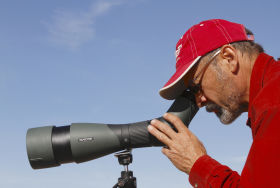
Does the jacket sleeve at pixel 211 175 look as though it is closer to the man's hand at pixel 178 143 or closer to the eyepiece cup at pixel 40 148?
the man's hand at pixel 178 143

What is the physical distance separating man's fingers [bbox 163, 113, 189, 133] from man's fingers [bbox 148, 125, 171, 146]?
122 mm

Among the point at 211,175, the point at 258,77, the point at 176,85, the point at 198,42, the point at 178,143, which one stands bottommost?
the point at 211,175

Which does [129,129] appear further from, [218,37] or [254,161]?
[254,161]

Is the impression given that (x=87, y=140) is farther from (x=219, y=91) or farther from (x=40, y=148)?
(x=219, y=91)

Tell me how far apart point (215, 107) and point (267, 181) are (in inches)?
50.5

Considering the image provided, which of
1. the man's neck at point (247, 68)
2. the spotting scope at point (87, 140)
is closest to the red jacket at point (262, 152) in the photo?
the man's neck at point (247, 68)

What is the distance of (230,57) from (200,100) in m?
0.51

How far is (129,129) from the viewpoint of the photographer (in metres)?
3.39

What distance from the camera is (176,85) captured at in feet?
10.7

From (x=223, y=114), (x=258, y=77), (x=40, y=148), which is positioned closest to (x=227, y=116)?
(x=223, y=114)

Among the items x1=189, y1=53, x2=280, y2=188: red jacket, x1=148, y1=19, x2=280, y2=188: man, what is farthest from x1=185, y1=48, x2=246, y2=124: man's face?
x1=189, y1=53, x2=280, y2=188: red jacket

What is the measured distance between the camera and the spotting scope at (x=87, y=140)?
3.32 meters

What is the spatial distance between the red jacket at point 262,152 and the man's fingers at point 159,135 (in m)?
0.51

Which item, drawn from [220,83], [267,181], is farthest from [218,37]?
[267,181]
